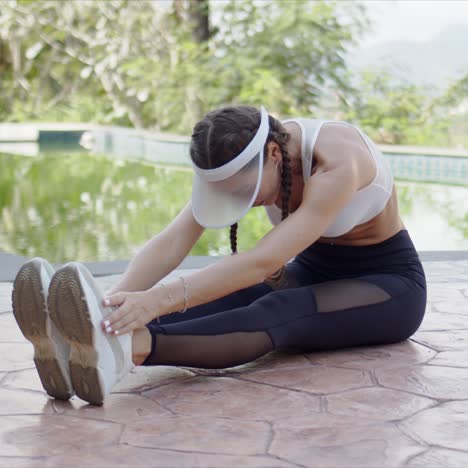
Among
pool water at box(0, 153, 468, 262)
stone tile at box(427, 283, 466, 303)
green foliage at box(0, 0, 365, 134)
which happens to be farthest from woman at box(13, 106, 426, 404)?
green foliage at box(0, 0, 365, 134)

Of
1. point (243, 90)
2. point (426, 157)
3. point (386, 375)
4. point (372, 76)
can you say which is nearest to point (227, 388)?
point (386, 375)

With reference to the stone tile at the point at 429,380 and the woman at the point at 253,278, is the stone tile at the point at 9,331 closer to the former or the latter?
the woman at the point at 253,278

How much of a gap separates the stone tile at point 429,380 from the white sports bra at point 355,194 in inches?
16.5

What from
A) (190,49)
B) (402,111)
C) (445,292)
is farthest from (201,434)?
(190,49)

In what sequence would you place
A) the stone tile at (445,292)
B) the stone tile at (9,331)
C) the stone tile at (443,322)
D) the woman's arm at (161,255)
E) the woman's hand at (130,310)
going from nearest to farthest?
the woman's hand at (130,310), the woman's arm at (161,255), the stone tile at (9,331), the stone tile at (443,322), the stone tile at (445,292)

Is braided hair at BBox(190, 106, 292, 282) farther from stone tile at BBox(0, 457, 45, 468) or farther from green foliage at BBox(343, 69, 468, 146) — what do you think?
green foliage at BBox(343, 69, 468, 146)

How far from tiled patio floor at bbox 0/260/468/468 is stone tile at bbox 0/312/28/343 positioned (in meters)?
0.12

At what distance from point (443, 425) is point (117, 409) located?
762 mm

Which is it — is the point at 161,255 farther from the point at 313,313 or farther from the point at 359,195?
the point at 359,195

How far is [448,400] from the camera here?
2.18m

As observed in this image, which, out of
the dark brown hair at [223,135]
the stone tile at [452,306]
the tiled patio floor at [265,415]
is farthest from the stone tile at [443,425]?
the stone tile at [452,306]

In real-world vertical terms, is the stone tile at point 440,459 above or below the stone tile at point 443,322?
above

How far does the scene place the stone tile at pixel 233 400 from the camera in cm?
208

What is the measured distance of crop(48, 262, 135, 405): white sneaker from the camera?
193cm
